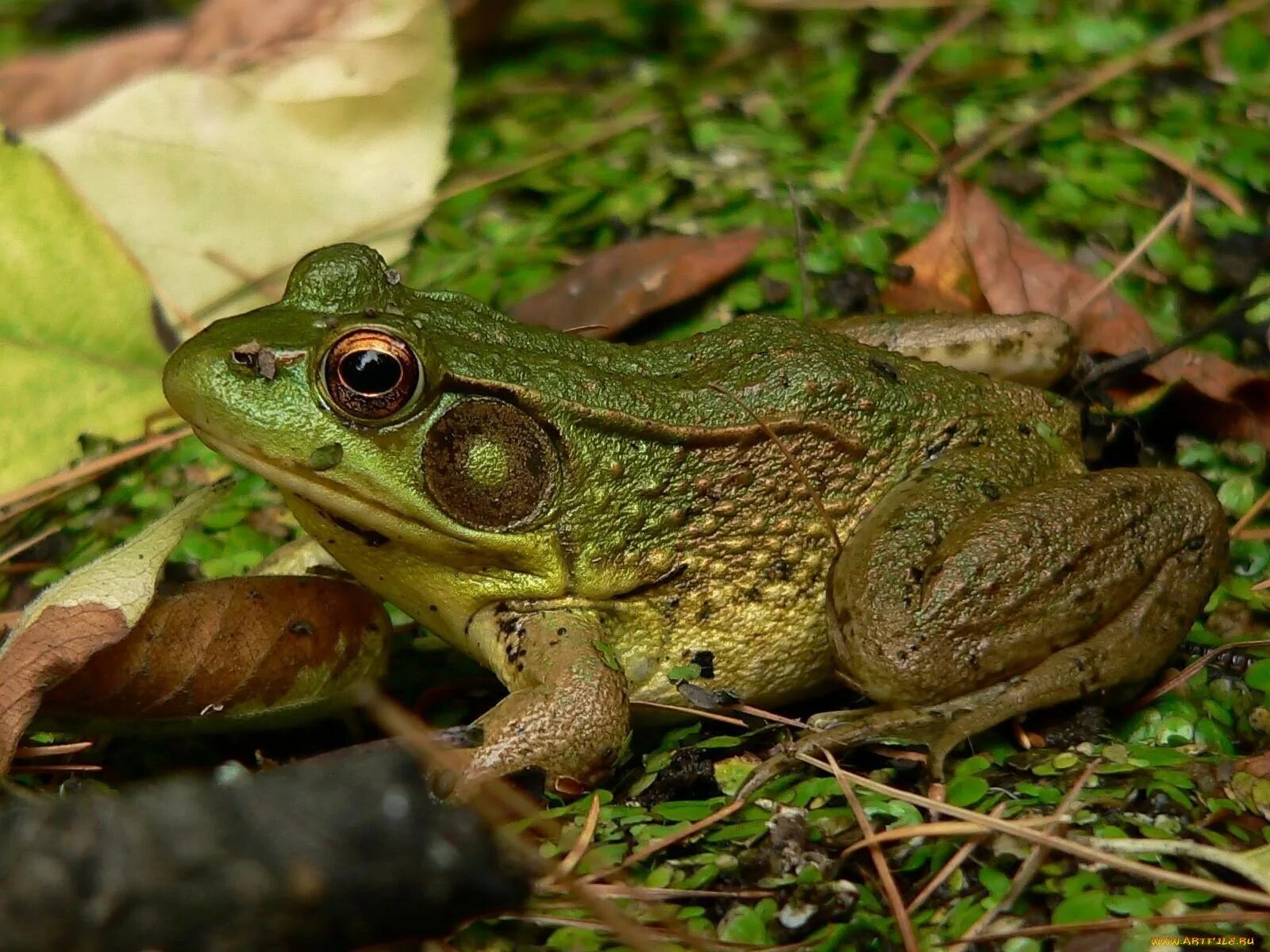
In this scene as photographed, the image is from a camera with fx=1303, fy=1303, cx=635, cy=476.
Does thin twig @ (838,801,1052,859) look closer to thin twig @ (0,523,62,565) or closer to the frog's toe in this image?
the frog's toe

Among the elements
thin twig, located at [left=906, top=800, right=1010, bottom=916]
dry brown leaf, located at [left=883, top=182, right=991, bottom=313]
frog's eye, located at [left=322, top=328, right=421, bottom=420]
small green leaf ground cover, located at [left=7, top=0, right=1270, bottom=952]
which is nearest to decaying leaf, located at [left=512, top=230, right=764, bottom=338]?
small green leaf ground cover, located at [left=7, top=0, right=1270, bottom=952]

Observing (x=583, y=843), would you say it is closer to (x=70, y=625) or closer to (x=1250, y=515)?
(x=70, y=625)

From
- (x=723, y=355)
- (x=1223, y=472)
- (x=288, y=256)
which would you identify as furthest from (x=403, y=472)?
(x=1223, y=472)

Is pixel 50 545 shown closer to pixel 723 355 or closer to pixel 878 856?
pixel 723 355

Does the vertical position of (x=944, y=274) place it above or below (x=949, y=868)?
above

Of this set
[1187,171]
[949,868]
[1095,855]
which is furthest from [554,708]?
[1187,171]

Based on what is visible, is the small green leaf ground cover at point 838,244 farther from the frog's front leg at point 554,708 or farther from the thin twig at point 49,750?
the thin twig at point 49,750

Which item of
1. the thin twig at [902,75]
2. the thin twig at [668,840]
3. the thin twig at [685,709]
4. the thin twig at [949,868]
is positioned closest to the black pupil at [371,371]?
the thin twig at [685,709]
